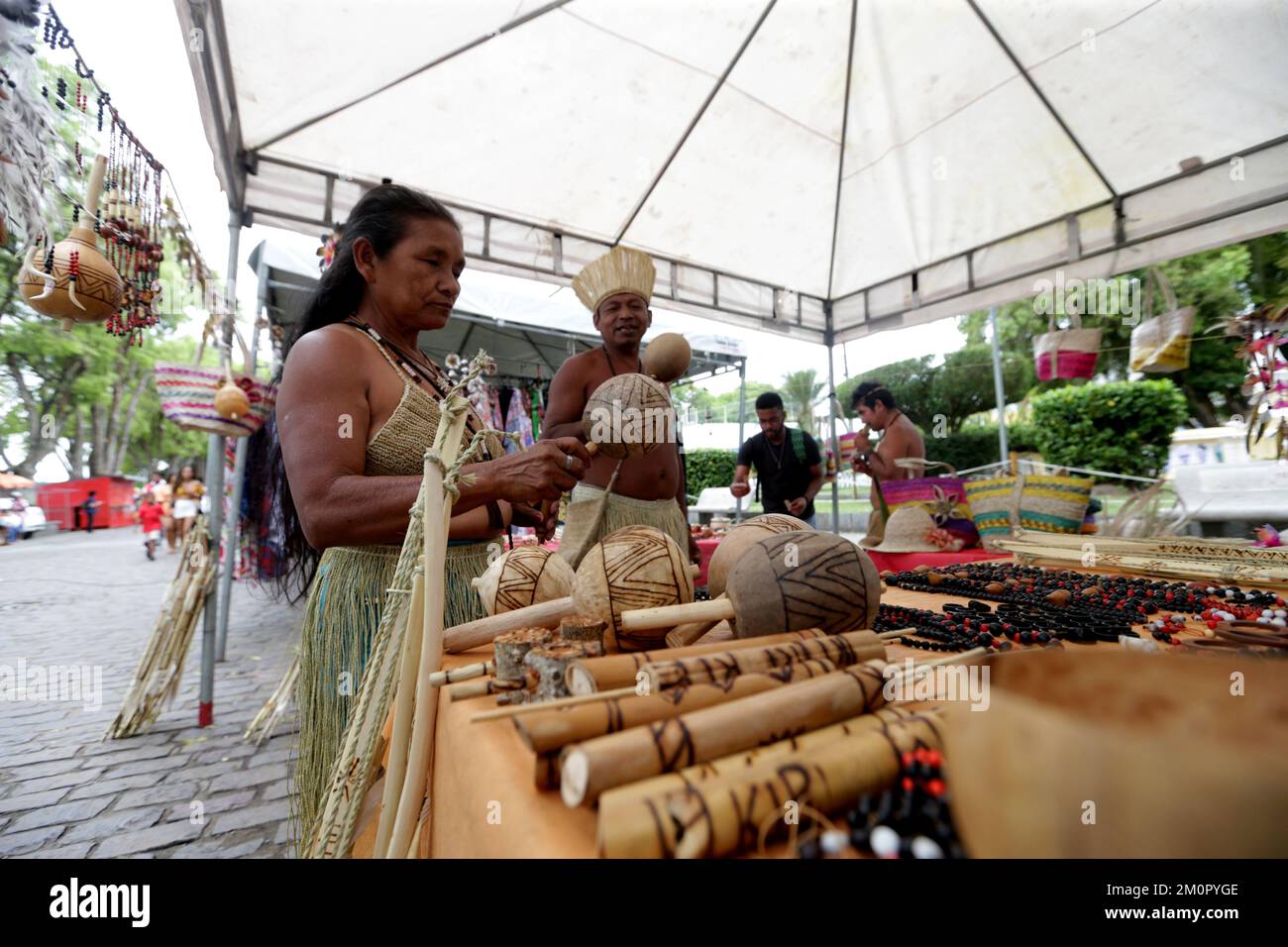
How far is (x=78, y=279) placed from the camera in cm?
230

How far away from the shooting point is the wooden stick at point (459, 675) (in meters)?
1.02

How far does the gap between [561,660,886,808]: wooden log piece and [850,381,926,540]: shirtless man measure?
Result: 159 inches

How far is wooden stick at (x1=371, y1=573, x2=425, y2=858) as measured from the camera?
3.12ft

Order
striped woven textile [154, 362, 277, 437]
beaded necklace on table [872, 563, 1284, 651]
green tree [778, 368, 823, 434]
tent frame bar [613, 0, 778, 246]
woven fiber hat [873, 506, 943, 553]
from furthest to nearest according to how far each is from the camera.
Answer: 1. green tree [778, 368, 823, 434]
2. tent frame bar [613, 0, 778, 246]
3. striped woven textile [154, 362, 277, 437]
4. woven fiber hat [873, 506, 943, 553]
5. beaded necklace on table [872, 563, 1284, 651]

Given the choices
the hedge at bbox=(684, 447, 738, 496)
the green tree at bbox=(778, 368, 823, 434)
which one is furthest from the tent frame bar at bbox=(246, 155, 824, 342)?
the green tree at bbox=(778, 368, 823, 434)

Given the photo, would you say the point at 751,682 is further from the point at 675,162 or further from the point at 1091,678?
the point at 675,162

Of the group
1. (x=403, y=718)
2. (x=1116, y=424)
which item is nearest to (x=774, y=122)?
(x=403, y=718)

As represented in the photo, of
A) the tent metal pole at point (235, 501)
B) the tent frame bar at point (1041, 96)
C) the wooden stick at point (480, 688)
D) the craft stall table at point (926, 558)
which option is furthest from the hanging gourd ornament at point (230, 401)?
the tent frame bar at point (1041, 96)

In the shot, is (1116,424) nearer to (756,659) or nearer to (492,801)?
(756,659)

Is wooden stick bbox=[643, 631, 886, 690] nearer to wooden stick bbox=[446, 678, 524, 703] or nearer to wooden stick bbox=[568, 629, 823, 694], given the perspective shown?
wooden stick bbox=[568, 629, 823, 694]

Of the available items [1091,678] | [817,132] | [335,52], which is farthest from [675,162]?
[1091,678]

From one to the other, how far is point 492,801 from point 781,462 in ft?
15.9

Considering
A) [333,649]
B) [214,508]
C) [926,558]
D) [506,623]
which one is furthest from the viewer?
[214,508]

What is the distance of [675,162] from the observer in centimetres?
468
